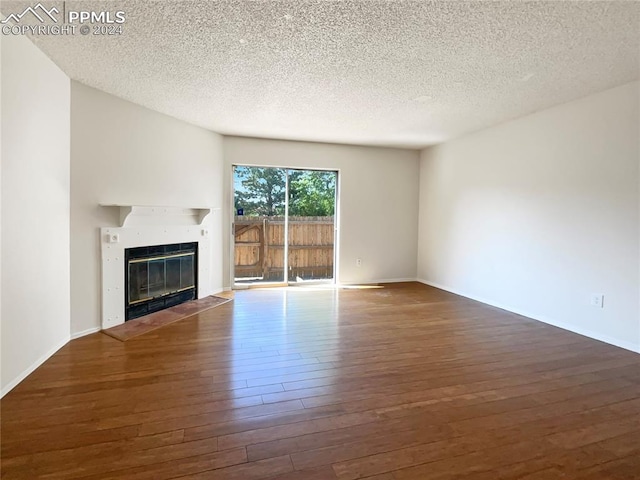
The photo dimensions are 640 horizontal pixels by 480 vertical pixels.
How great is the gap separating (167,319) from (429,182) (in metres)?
4.73

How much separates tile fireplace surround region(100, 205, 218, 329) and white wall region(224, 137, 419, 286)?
1.58 m

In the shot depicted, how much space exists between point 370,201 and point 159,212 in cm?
350

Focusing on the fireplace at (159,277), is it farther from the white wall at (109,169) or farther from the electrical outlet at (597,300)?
the electrical outlet at (597,300)

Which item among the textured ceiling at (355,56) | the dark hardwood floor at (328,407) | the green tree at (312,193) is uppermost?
the textured ceiling at (355,56)

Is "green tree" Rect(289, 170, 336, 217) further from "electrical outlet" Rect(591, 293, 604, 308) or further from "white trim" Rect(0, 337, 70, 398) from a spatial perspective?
"electrical outlet" Rect(591, 293, 604, 308)

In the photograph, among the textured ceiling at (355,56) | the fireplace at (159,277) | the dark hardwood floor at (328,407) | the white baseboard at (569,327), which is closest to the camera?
the dark hardwood floor at (328,407)

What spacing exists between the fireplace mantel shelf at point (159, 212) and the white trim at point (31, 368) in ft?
4.10

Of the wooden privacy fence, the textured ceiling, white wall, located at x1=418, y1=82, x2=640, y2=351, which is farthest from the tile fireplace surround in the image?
white wall, located at x1=418, y1=82, x2=640, y2=351

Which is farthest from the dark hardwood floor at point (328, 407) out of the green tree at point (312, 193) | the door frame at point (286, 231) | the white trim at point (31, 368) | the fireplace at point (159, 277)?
the green tree at point (312, 193)

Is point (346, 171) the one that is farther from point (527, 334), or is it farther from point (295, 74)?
point (527, 334)

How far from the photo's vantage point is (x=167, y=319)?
3816 millimetres

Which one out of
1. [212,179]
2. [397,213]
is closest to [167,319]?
[212,179]

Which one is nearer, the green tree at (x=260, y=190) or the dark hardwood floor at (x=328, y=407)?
the dark hardwood floor at (x=328, y=407)

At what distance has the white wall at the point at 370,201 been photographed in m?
5.74
